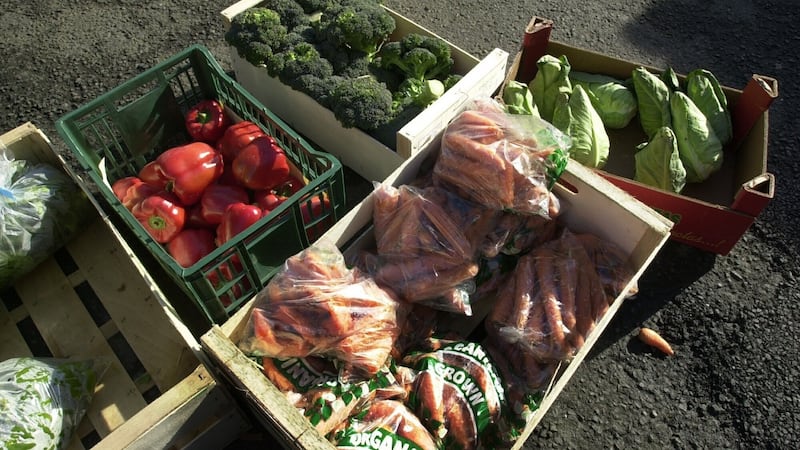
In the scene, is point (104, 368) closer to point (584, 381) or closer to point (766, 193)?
point (584, 381)

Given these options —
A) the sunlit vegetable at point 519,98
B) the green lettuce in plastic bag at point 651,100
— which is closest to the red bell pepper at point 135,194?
the sunlit vegetable at point 519,98

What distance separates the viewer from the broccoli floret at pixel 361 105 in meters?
2.85

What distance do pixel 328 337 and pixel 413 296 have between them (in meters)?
0.38

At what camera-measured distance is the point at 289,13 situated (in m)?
3.29

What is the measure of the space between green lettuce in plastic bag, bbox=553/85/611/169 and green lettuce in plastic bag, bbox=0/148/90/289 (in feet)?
8.25

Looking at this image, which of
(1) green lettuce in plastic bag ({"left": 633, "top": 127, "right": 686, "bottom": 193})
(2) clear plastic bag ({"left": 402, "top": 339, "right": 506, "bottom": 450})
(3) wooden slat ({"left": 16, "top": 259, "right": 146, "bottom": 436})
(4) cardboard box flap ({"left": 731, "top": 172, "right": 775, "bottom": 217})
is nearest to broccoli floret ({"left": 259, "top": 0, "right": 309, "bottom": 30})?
(3) wooden slat ({"left": 16, "top": 259, "right": 146, "bottom": 436})

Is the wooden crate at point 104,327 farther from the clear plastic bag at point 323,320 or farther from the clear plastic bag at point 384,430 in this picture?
the clear plastic bag at point 384,430

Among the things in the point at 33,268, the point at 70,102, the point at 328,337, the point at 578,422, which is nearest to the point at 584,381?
the point at 578,422

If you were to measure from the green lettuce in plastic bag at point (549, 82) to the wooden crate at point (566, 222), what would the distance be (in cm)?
105

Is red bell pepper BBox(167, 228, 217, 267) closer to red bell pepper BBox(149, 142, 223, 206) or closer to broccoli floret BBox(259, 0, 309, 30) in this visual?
red bell pepper BBox(149, 142, 223, 206)

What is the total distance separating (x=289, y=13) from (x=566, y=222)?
210 centimetres

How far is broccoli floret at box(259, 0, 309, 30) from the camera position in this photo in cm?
329

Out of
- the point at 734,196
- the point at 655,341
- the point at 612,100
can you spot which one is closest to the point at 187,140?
the point at 612,100

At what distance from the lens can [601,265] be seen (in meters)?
2.13
